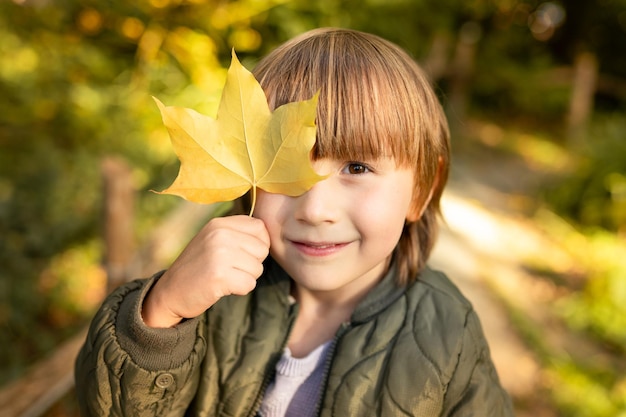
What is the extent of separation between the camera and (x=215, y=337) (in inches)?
53.6

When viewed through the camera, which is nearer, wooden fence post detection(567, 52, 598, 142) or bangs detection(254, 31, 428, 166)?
bangs detection(254, 31, 428, 166)

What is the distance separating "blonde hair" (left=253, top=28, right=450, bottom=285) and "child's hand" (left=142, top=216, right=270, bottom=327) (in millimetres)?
220

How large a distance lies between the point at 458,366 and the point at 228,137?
0.71 meters

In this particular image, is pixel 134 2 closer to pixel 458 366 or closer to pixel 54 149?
pixel 54 149

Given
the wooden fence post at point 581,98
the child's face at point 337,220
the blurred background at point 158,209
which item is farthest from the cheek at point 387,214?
the wooden fence post at point 581,98

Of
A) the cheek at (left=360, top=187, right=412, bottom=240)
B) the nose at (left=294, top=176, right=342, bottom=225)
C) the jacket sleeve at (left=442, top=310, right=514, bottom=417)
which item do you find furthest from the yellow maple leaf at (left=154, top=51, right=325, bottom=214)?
the jacket sleeve at (left=442, top=310, right=514, bottom=417)

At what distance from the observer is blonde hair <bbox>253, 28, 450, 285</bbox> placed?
45.0 inches

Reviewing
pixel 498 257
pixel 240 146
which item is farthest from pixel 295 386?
pixel 498 257

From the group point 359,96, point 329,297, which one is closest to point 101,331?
point 329,297

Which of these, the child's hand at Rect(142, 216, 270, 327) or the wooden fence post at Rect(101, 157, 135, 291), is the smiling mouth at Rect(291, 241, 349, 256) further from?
the wooden fence post at Rect(101, 157, 135, 291)

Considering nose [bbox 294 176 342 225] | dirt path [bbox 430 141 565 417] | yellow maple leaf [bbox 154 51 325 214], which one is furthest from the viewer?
dirt path [bbox 430 141 565 417]

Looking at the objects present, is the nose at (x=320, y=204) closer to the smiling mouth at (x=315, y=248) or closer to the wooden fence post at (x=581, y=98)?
the smiling mouth at (x=315, y=248)

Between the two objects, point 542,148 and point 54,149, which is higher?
point 54,149

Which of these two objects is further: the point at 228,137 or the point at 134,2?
the point at 134,2
